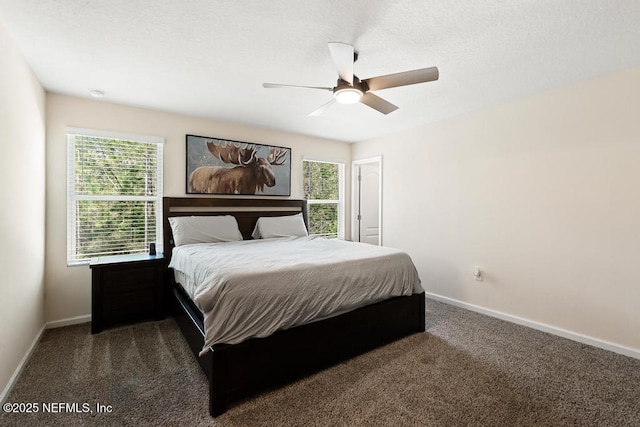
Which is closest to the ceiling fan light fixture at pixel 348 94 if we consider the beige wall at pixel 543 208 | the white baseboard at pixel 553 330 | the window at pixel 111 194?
the beige wall at pixel 543 208

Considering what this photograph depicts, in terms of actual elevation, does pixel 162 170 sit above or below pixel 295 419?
above

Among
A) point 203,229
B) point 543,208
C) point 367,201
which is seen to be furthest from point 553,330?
point 203,229

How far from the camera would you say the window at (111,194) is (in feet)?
10.4

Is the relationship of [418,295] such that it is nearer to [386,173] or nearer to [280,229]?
[280,229]

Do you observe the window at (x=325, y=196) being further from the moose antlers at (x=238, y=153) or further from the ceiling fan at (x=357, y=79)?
the ceiling fan at (x=357, y=79)

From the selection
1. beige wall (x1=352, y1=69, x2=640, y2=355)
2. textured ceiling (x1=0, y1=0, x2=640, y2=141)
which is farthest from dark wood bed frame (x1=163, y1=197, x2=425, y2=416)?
textured ceiling (x1=0, y1=0, x2=640, y2=141)

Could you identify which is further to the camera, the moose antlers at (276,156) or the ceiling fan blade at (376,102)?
the moose antlers at (276,156)

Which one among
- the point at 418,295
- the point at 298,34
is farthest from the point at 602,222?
the point at 298,34

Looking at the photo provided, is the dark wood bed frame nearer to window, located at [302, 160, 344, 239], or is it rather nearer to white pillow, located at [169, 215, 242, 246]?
white pillow, located at [169, 215, 242, 246]

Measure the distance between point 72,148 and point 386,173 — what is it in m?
4.03

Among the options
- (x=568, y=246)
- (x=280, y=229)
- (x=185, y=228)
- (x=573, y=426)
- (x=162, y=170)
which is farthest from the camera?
(x=280, y=229)

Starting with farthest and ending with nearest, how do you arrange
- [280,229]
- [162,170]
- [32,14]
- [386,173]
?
1. [386,173]
2. [280,229]
3. [162,170]
4. [32,14]

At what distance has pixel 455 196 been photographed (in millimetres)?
3771

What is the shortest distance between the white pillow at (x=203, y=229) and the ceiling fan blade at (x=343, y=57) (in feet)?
7.75
